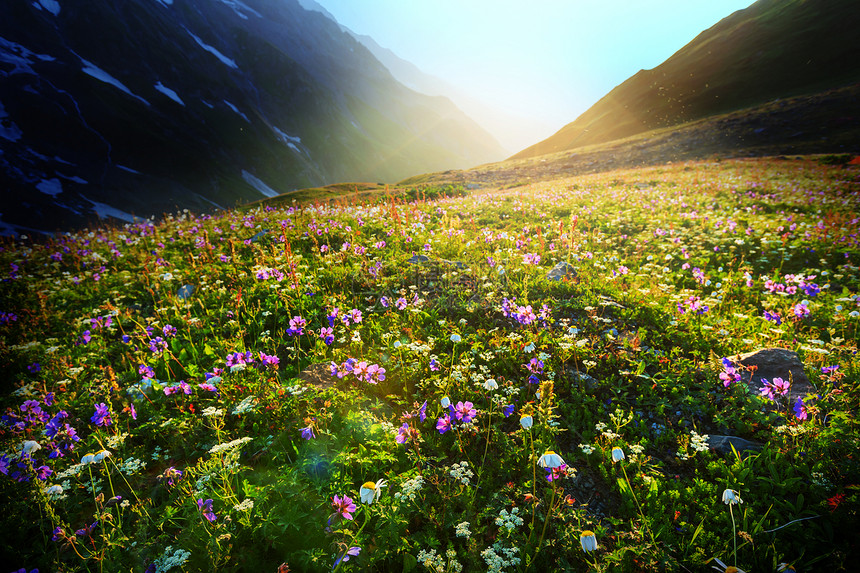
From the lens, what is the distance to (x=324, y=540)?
2.67 meters

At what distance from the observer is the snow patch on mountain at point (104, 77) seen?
128 m

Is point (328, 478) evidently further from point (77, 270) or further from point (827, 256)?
point (827, 256)

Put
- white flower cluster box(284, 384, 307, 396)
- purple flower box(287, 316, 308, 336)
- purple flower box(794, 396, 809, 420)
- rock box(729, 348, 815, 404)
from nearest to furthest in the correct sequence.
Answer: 1. purple flower box(794, 396, 809, 420)
2. white flower cluster box(284, 384, 307, 396)
3. rock box(729, 348, 815, 404)
4. purple flower box(287, 316, 308, 336)

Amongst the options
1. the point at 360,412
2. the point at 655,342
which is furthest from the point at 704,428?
the point at 360,412

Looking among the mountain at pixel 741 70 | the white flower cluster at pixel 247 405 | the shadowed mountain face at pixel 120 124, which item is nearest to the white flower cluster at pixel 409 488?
the white flower cluster at pixel 247 405

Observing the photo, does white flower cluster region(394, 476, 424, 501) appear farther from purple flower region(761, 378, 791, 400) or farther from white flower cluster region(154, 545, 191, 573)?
purple flower region(761, 378, 791, 400)

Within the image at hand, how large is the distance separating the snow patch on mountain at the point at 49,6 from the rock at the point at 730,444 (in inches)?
9211

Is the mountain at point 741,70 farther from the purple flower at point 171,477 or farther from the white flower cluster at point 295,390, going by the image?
the purple flower at point 171,477

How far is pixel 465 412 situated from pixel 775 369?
3.92 metres

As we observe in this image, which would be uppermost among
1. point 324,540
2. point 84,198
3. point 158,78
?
point 158,78

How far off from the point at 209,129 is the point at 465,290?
178 meters

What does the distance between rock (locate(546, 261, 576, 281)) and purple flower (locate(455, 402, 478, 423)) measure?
4.06 m

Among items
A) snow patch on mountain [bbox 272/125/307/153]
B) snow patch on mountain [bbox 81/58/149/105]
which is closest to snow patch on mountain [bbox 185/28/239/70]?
snow patch on mountain [bbox 272/125/307/153]

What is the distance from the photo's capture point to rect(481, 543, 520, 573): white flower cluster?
2311mm
